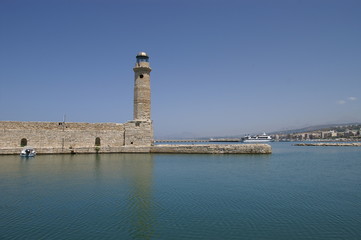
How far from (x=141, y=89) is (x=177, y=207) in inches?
660

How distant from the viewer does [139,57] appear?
23125 mm

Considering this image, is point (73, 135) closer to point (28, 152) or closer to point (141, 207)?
point (28, 152)

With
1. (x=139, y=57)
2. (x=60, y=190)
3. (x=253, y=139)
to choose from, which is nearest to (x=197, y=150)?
(x=139, y=57)

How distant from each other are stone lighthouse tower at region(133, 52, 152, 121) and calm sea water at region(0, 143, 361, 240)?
38.6ft

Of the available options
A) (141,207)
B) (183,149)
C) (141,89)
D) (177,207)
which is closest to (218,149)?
(183,149)

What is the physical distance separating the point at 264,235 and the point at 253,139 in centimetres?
7324

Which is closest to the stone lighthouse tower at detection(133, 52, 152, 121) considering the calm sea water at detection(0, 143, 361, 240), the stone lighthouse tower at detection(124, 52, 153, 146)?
the stone lighthouse tower at detection(124, 52, 153, 146)

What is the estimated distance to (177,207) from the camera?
22.8 ft

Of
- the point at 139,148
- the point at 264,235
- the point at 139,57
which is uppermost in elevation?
the point at 139,57

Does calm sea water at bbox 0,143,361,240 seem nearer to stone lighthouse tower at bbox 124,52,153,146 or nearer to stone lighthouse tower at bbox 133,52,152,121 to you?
stone lighthouse tower at bbox 124,52,153,146

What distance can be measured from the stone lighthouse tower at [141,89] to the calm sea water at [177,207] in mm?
11762

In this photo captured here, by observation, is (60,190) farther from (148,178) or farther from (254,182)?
(254,182)

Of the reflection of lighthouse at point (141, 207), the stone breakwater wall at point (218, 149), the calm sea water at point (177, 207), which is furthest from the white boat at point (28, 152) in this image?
the reflection of lighthouse at point (141, 207)

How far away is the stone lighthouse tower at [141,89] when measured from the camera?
2267 centimetres
